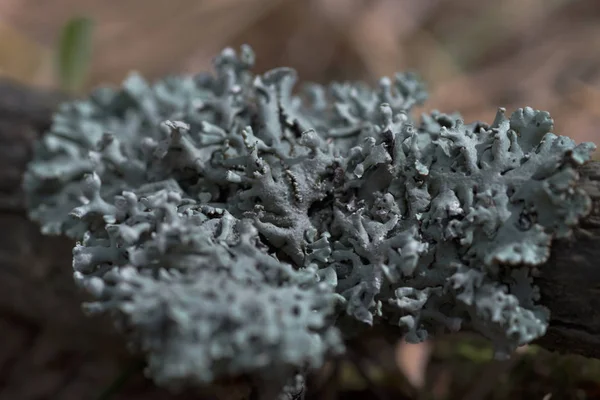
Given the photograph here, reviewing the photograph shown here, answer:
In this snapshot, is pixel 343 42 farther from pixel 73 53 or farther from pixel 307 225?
pixel 307 225

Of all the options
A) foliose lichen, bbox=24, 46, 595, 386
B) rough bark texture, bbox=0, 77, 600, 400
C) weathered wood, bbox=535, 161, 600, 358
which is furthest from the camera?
rough bark texture, bbox=0, 77, 600, 400

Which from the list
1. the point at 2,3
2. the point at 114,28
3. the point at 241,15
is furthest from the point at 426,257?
the point at 2,3

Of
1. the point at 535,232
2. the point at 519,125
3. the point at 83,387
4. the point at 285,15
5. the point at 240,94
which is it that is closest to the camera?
the point at 535,232

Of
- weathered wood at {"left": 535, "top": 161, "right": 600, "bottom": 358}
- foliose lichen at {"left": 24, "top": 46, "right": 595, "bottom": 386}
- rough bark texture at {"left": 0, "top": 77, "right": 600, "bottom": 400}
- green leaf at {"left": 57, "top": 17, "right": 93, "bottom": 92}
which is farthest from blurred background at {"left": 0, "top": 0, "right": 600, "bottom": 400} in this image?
weathered wood at {"left": 535, "top": 161, "right": 600, "bottom": 358}

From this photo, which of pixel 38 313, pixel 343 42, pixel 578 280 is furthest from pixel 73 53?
pixel 578 280

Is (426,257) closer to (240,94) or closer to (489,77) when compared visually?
(240,94)

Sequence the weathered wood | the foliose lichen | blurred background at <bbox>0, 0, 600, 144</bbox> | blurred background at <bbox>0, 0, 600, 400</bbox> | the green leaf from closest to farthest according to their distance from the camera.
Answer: the foliose lichen, the weathered wood, the green leaf, blurred background at <bbox>0, 0, 600, 400</bbox>, blurred background at <bbox>0, 0, 600, 144</bbox>

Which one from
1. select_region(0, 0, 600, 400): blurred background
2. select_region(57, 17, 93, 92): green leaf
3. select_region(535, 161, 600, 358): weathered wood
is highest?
select_region(0, 0, 600, 400): blurred background

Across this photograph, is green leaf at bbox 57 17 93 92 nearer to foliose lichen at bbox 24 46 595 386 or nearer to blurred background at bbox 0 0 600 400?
blurred background at bbox 0 0 600 400

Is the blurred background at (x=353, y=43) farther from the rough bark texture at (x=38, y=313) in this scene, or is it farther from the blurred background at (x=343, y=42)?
the rough bark texture at (x=38, y=313)
